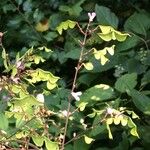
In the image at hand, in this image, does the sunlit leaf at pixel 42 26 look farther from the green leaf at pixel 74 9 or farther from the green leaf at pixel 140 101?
the green leaf at pixel 140 101

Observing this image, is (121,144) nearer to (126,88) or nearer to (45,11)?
(126,88)

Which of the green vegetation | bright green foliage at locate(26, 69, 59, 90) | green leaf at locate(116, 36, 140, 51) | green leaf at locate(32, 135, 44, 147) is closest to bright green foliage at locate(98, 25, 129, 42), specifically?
the green vegetation

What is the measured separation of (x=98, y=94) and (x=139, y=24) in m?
0.54

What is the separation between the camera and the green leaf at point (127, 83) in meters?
2.18

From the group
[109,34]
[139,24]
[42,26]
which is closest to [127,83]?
[139,24]

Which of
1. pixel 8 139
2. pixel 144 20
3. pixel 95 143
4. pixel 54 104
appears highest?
pixel 8 139

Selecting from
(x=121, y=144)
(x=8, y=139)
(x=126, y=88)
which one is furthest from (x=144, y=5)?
(x=8, y=139)

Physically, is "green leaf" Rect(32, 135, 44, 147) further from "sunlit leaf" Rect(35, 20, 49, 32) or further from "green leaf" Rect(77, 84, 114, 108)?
"sunlit leaf" Rect(35, 20, 49, 32)

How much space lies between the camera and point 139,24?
2.53 meters

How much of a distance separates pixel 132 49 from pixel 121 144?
64cm

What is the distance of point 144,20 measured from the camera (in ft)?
8.35

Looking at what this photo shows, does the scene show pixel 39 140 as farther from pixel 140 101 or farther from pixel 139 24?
pixel 139 24

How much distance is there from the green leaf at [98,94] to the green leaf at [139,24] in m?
0.47

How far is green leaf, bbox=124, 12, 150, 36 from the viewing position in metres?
2.52
